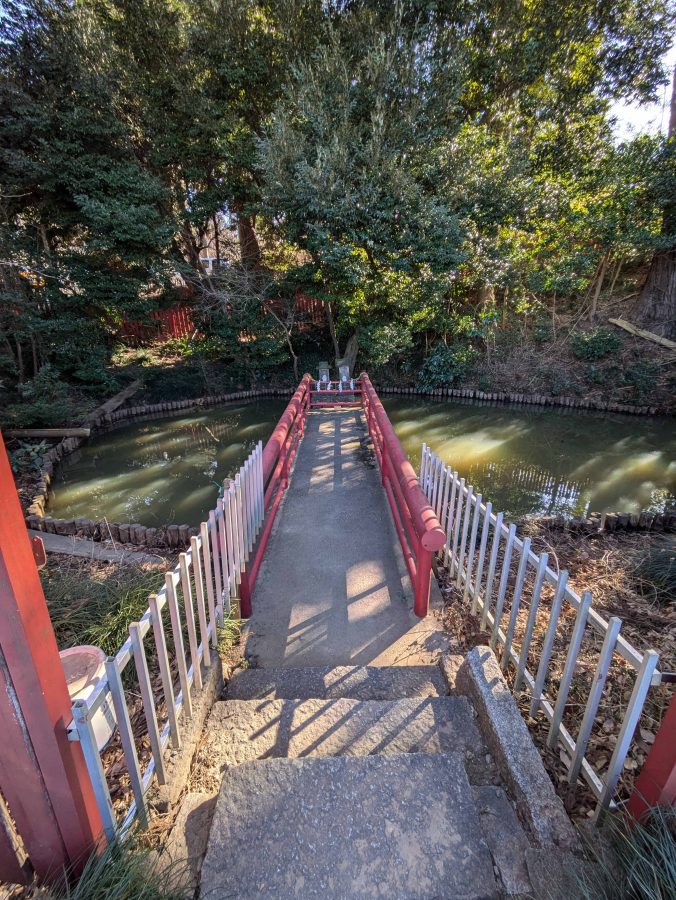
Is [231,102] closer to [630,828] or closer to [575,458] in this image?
[575,458]

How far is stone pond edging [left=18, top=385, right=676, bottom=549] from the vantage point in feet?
17.3

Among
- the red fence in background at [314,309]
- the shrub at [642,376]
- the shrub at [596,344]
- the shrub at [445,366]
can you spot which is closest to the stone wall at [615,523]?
the shrub at [642,376]

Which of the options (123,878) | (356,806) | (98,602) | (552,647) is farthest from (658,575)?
(98,602)

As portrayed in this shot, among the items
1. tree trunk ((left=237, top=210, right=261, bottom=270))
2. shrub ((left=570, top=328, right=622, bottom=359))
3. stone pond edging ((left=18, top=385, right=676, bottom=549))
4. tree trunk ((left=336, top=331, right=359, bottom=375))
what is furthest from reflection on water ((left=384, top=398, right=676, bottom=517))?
tree trunk ((left=237, top=210, right=261, bottom=270))

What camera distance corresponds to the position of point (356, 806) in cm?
158

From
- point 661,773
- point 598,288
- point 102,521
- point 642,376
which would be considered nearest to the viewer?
point 661,773

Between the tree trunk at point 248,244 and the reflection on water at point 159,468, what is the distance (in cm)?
528

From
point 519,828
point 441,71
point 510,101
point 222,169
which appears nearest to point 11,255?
point 222,169

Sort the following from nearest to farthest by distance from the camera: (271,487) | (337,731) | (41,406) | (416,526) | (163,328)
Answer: (337,731) → (416,526) → (271,487) → (41,406) → (163,328)

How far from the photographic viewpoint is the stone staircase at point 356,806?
1385 millimetres

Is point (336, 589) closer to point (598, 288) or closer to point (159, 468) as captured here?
point (159, 468)

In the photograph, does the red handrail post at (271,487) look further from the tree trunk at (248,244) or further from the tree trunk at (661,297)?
the tree trunk at (661,297)

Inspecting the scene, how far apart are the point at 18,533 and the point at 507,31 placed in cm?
1624

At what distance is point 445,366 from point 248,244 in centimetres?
797
